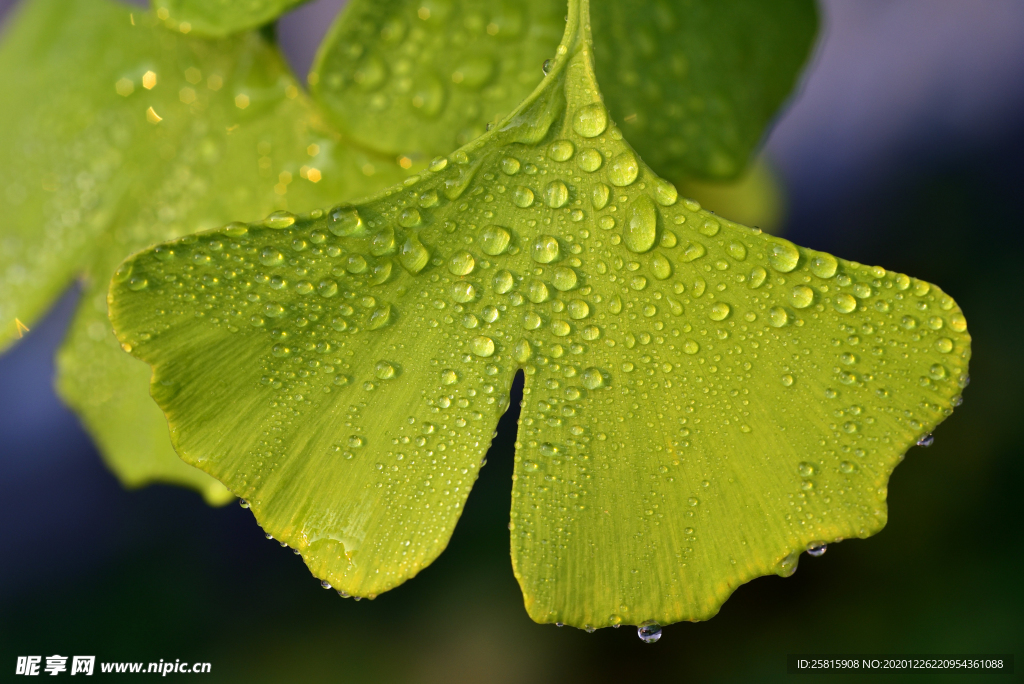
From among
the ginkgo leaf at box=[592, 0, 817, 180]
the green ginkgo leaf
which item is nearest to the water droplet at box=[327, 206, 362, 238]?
the green ginkgo leaf

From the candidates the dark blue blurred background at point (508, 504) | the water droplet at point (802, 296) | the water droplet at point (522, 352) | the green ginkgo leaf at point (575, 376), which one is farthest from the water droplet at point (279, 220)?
the dark blue blurred background at point (508, 504)

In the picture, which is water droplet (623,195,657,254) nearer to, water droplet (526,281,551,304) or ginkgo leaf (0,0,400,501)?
water droplet (526,281,551,304)

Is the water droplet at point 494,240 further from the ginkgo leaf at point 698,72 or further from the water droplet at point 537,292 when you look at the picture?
the ginkgo leaf at point 698,72

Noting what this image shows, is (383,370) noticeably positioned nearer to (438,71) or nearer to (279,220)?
(279,220)

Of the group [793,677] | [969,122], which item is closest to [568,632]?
[793,677]

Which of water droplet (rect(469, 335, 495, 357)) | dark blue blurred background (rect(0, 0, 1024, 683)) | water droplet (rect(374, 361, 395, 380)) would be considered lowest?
dark blue blurred background (rect(0, 0, 1024, 683))

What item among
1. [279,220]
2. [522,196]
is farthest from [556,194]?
[279,220]
